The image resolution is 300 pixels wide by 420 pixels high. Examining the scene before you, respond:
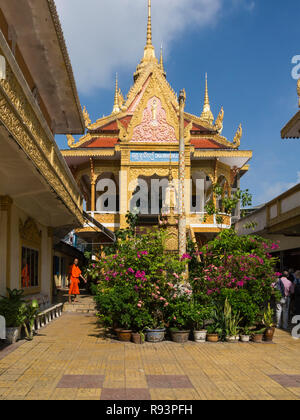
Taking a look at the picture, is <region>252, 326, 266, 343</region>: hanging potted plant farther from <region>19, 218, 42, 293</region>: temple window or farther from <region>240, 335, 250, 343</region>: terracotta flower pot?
<region>19, 218, 42, 293</region>: temple window

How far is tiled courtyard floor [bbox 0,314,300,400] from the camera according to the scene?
561 cm

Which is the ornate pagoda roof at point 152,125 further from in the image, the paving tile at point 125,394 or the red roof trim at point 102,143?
the paving tile at point 125,394

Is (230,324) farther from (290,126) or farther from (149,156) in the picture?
(149,156)

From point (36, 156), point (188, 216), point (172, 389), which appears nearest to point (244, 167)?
point (188, 216)

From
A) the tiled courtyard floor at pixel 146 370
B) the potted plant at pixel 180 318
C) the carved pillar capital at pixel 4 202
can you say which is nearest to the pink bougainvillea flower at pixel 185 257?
the potted plant at pixel 180 318

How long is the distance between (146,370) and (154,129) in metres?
16.3

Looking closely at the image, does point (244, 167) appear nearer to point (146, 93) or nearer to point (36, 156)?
point (146, 93)

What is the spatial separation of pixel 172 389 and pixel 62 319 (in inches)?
342

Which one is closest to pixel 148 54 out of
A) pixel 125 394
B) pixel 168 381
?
pixel 168 381

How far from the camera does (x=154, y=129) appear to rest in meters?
21.9

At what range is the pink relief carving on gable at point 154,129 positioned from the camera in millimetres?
21844

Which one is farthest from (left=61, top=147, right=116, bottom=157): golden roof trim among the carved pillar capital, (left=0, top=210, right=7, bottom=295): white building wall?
(left=0, top=210, right=7, bottom=295): white building wall

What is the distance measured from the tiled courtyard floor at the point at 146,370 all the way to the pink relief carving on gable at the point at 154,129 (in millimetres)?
13370

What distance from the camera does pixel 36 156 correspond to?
789cm
